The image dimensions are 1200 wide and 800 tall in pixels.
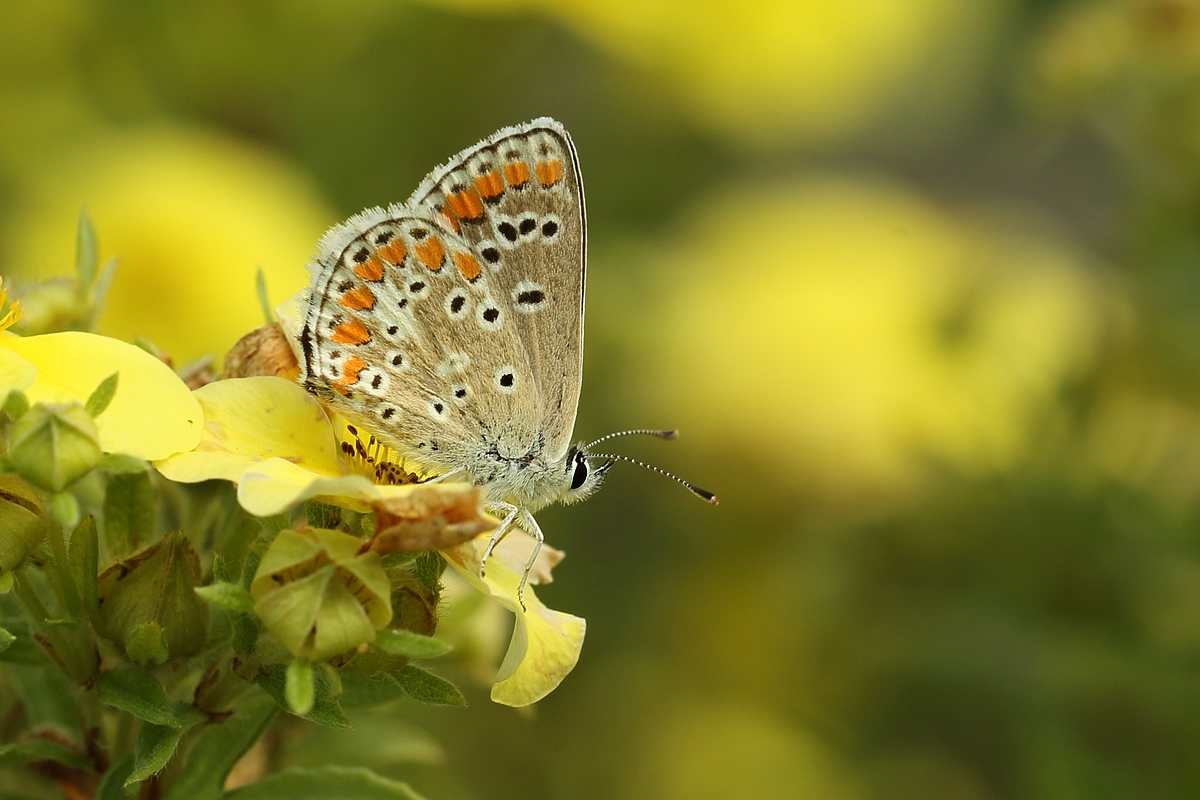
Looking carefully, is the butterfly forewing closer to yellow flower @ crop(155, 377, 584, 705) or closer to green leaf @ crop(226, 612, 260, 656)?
yellow flower @ crop(155, 377, 584, 705)

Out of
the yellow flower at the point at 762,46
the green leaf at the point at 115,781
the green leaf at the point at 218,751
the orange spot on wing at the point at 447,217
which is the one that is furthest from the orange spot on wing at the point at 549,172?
the yellow flower at the point at 762,46

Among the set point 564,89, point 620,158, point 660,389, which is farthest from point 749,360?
point 564,89

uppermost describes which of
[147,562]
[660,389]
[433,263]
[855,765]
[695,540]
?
[433,263]

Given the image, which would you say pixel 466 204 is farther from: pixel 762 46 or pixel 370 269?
pixel 762 46

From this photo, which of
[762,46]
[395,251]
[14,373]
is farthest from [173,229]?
[14,373]

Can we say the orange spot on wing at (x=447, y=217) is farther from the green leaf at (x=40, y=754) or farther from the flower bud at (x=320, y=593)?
the green leaf at (x=40, y=754)

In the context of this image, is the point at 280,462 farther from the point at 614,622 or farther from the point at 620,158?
the point at 620,158
